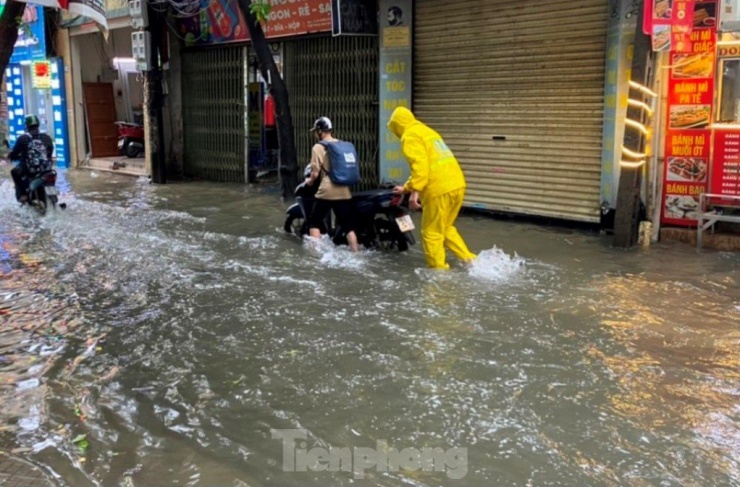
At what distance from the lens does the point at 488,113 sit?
32.7 feet

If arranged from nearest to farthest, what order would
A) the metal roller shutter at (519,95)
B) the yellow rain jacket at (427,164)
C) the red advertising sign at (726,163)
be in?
the yellow rain jacket at (427,164) → the red advertising sign at (726,163) → the metal roller shutter at (519,95)

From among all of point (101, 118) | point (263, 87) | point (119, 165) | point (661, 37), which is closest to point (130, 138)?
point (101, 118)

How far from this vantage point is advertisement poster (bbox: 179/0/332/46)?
476 inches

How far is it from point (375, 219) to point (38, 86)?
13856 mm

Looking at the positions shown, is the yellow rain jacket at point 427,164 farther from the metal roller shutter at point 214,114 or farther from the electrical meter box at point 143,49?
the electrical meter box at point 143,49

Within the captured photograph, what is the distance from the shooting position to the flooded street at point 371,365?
3420 millimetres

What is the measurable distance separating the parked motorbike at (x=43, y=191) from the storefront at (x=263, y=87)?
3.46 meters

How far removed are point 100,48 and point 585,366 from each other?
55.5 ft

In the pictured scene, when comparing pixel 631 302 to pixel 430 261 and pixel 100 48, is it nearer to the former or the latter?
pixel 430 261

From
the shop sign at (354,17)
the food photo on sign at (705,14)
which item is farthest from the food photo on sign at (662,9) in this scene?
the shop sign at (354,17)

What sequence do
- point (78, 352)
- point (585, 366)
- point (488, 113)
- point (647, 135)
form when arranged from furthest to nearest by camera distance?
point (488, 113) → point (647, 135) → point (78, 352) → point (585, 366)

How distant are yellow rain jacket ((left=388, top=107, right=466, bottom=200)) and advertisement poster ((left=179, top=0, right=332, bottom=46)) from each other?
19.0 ft

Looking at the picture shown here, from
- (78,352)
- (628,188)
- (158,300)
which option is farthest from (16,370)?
(628,188)

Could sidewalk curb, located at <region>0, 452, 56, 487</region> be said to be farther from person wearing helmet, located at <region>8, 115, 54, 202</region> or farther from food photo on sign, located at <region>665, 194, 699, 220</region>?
person wearing helmet, located at <region>8, 115, 54, 202</region>
